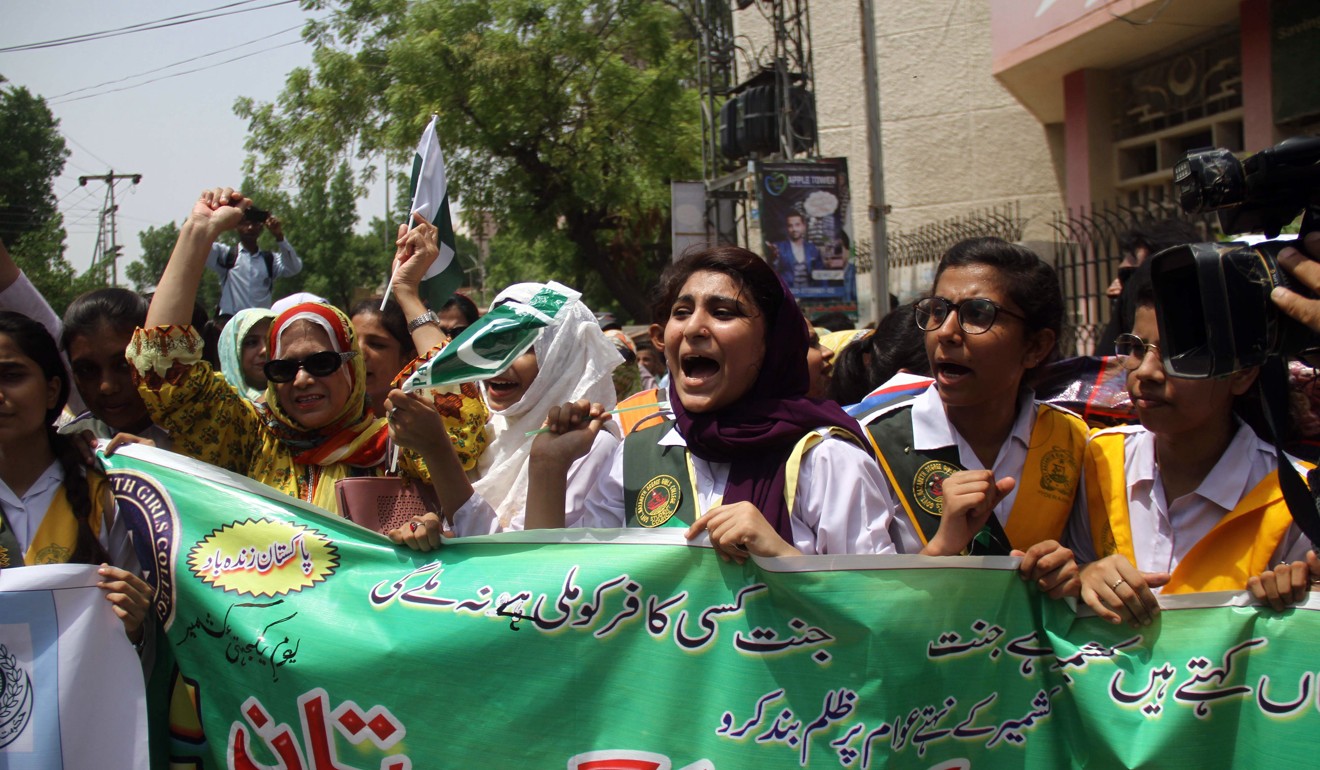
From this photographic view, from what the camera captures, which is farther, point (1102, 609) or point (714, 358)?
point (714, 358)

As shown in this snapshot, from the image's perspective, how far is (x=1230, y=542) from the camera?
229 cm

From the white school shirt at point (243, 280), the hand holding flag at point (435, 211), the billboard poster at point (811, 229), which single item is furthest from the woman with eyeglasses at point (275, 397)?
the billboard poster at point (811, 229)

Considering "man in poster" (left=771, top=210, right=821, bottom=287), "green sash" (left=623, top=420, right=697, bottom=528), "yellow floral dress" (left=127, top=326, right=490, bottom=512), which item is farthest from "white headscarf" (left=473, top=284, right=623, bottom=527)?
"man in poster" (left=771, top=210, right=821, bottom=287)

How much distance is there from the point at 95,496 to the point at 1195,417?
249cm

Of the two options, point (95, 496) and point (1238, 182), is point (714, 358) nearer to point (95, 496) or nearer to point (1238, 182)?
point (1238, 182)

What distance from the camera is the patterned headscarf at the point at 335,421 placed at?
117 inches

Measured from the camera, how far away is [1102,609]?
2119 millimetres

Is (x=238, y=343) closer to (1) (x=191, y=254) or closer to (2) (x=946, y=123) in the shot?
(1) (x=191, y=254)

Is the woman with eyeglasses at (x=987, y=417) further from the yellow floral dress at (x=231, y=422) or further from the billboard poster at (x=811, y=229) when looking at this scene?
the billboard poster at (x=811, y=229)

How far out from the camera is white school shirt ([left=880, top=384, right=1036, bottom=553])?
2.52 m

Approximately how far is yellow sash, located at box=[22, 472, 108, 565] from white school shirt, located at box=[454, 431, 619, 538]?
0.83 m

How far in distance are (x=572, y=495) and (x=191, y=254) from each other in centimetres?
119

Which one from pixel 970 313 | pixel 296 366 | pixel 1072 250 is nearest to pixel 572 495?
pixel 296 366

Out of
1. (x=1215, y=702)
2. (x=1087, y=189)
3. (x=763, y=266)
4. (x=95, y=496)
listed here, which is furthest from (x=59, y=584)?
(x=1087, y=189)
